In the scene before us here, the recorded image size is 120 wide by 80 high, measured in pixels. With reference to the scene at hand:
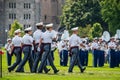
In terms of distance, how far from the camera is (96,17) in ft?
400

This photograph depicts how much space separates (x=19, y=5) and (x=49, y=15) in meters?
13.0

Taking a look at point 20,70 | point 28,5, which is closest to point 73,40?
point 20,70

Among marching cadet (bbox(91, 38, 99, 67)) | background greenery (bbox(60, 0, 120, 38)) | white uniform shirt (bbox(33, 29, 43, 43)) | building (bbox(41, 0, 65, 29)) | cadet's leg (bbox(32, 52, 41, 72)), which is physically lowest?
cadet's leg (bbox(32, 52, 41, 72))

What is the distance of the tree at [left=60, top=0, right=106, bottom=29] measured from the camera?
121775mm

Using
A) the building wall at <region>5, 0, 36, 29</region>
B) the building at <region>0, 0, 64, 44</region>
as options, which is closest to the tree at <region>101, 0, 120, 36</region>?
the building wall at <region>5, 0, 36, 29</region>

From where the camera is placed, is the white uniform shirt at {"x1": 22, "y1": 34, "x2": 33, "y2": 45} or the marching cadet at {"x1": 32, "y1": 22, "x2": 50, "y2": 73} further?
the white uniform shirt at {"x1": 22, "y1": 34, "x2": 33, "y2": 45}

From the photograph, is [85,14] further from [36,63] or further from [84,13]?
[36,63]

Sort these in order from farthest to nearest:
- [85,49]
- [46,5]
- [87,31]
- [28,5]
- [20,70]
Answer: 1. [46,5]
2. [28,5]
3. [87,31]
4. [85,49]
5. [20,70]

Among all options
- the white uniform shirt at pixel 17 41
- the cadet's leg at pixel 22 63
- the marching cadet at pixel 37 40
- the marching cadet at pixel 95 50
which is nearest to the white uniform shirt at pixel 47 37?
the marching cadet at pixel 37 40

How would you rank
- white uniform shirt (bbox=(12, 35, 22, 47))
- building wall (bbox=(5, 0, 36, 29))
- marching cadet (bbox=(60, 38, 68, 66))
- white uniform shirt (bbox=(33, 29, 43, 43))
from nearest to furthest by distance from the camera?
white uniform shirt (bbox=(33, 29, 43, 43))
white uniform shirt (bbox=(12, 35, 22, 47))
marching cadet (bbox=(60, 38, 68, 66))
building wall (bbox=(5, 0, 36, 29))

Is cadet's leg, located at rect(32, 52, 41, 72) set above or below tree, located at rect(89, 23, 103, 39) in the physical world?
below

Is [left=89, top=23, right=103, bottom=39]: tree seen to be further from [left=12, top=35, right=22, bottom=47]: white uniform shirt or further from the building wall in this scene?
[left=12, top=35, right=22, bottom=47]: white uniform shirt

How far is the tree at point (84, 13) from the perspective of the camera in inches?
4794

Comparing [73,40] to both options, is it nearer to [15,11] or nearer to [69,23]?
[69,23]
